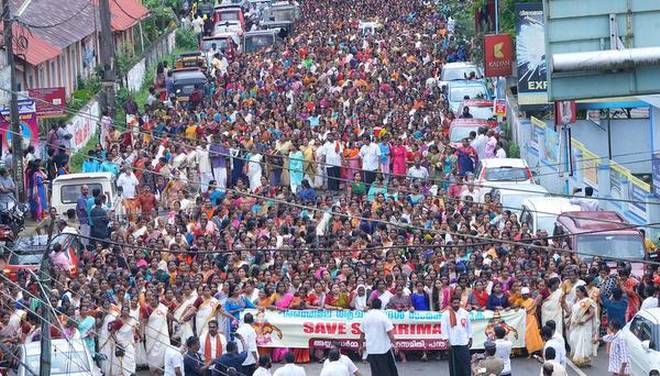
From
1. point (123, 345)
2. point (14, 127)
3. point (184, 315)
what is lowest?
point (123, 345)

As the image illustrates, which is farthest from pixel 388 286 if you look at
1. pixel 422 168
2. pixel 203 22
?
pixel 203 22

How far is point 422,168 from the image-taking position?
33938mm

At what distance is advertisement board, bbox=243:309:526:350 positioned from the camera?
22.8m

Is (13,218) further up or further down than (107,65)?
further down

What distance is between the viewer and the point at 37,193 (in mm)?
33250

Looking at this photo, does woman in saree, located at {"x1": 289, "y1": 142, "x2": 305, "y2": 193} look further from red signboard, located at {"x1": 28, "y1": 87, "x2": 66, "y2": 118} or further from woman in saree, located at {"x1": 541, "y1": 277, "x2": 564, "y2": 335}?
woman in saree, located at {"x1": 541, "y1": 277, "x2": 564, "y2": 335}

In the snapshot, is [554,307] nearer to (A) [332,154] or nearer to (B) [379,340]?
(B) [379,340]

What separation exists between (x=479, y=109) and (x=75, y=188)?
12.8 meters

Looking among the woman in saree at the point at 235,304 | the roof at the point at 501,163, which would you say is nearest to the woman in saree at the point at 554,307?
the woman in saree at the point at 235,304

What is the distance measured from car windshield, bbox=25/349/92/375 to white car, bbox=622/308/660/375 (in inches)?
250

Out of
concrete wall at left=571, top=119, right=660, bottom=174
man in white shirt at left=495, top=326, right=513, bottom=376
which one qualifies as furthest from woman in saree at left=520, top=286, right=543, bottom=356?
concrete wall at left=571, top=119, right=660, bottom=174

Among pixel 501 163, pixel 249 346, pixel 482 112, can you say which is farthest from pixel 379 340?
pixel 482 112

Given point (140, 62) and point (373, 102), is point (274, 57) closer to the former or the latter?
point (140, 62)

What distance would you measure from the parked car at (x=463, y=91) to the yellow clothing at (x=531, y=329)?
64.6ft
